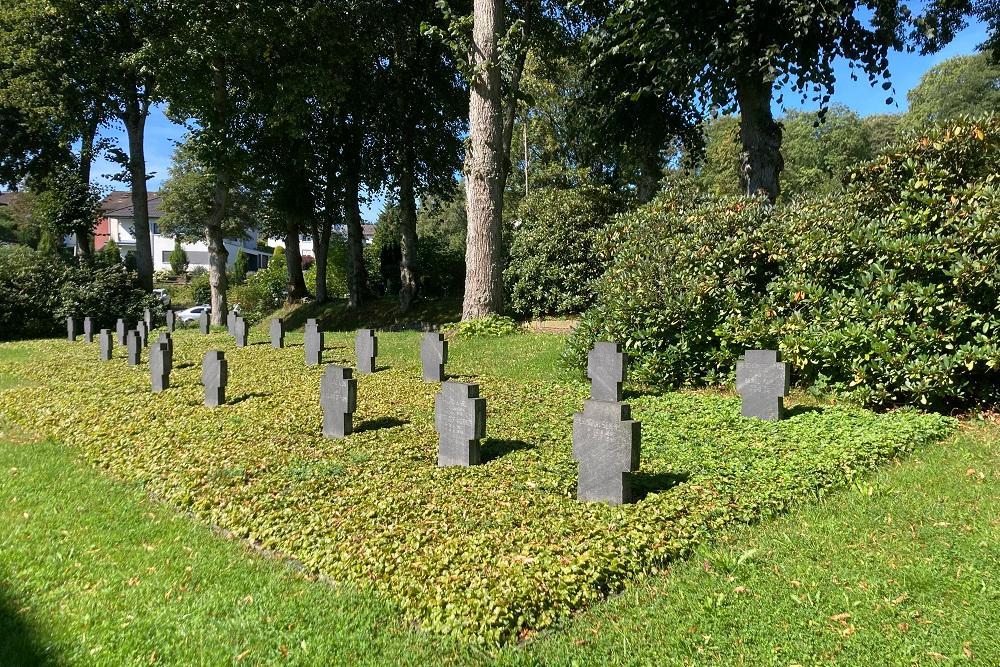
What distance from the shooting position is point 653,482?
17.4 ft

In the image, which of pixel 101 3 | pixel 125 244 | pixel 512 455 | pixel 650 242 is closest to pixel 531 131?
pixel 101 3

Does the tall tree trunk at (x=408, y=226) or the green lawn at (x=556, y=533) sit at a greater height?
the tall tree trunk at (x=408, y=226)

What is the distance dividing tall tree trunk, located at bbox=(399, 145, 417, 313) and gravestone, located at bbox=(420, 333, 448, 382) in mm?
11423

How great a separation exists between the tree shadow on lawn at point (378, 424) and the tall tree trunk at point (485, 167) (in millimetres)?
7653

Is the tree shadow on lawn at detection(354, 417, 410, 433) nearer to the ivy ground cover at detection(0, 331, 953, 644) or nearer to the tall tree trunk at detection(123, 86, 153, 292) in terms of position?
the ivy ground cover at detection(0, 331, 953, 644)

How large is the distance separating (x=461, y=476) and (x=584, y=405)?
1250mm

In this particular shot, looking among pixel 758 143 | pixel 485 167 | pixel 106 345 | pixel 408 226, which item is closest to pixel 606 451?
pixel 485 167

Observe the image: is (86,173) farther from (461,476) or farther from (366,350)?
(461,476)

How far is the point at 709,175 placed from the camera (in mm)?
46812

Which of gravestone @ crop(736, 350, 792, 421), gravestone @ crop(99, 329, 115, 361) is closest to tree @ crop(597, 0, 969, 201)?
gravestone @ crop(736, 350, 792, 421)

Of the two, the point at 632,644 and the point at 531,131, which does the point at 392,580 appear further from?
the point at 531,131

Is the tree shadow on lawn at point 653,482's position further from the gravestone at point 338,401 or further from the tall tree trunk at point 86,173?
the tall tree trunk at point 86,173

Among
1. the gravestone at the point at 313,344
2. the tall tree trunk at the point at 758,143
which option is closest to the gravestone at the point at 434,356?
the gravestone at the point at 313,344

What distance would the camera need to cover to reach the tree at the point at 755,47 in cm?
1219
